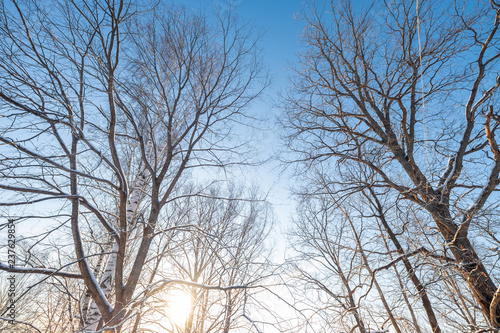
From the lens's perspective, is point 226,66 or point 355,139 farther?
point 355,139

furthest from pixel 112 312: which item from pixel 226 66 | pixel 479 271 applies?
pixel 479 271

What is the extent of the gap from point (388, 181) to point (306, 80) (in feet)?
9.34

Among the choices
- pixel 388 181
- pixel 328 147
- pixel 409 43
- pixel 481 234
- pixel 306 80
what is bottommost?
pixel 481 234

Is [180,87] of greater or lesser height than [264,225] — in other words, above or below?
below

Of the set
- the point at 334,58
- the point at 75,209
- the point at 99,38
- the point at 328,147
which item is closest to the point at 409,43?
the point at 334,58

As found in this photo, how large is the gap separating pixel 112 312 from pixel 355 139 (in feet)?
16.6

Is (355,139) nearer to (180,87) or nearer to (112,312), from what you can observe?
(180,87)

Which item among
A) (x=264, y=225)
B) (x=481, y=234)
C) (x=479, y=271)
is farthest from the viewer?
(x=264, y=225)

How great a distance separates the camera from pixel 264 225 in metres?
9.15

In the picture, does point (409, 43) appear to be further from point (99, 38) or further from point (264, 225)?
point (264, 225)

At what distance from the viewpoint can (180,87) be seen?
11.7ft

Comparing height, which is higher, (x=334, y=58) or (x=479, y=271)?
(x=334, y=58)

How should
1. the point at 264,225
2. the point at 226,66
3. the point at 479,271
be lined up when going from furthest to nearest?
the point at 264,225
the point at 226,66
the point at 479,271

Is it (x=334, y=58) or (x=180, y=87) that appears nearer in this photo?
(x=180, y=87)
